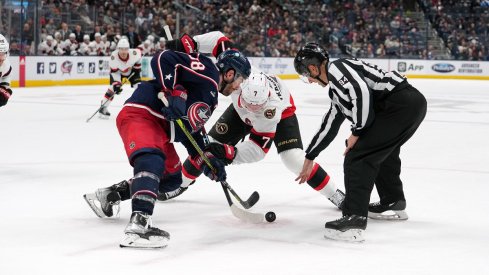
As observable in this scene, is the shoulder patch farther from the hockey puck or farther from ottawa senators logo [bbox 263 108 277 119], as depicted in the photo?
the hockey puck

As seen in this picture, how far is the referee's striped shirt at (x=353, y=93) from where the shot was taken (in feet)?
12.6

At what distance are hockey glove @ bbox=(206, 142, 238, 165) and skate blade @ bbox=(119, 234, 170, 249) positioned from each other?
79 centimetres

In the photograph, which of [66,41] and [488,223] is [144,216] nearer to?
[488,223]

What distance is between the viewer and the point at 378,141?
4031mm

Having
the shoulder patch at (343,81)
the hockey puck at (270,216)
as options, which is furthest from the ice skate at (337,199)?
the shoulder patch at (343,81)

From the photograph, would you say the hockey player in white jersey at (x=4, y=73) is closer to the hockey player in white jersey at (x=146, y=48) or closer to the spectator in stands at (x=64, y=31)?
the spectator in stands at (x=64, y=31)

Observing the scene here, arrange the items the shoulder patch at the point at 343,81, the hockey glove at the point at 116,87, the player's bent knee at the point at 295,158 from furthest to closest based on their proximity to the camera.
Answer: the hockey glove at the point at 116,87 < the player's bent knee at the point at 295,158 < the shoulder patch at the point at 343,81

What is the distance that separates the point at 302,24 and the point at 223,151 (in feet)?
65.8

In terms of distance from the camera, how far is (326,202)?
506cm

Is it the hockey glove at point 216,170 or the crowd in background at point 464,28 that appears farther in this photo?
the crowd in background at point 464,28

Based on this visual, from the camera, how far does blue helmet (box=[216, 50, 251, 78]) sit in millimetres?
3998

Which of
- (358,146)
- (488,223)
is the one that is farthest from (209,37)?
(488,223)

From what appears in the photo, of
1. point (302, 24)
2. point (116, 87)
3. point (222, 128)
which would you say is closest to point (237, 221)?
point (222, 128)

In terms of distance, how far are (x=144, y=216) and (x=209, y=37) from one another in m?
1.64
